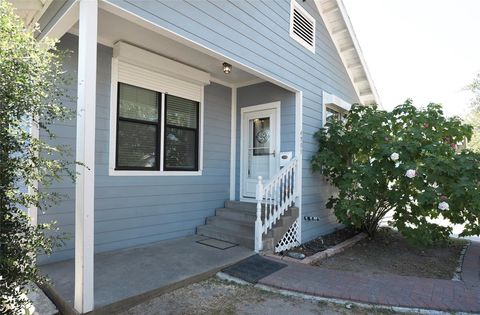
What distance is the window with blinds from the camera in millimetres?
4375

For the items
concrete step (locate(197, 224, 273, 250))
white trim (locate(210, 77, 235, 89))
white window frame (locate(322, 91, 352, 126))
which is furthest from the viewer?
white window frame (locate(322, 91, 352, 126))

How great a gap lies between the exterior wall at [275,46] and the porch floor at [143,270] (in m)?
2.12

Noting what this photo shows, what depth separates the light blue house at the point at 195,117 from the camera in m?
3.10

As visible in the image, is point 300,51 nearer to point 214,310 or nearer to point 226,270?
point 226,270

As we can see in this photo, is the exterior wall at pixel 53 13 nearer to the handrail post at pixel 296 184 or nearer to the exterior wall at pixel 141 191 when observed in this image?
the exterior wall at pixel 141 191

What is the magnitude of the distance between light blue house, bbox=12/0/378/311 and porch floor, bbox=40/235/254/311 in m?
0.26

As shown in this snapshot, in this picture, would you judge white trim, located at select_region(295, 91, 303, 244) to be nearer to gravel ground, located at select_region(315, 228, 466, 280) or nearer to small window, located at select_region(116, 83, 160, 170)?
gravel ground, located at select_region(315, 228, 466, 280)

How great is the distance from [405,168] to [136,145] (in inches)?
169

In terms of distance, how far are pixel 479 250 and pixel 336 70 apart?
4.60m

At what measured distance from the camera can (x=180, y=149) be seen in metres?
5.13

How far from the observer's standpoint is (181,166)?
16.8 feet

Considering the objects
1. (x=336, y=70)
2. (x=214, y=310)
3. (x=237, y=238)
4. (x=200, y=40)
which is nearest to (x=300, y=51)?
(x=336, y=70)

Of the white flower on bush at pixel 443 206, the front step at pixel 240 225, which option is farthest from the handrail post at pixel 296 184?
the white flower on bush at pixel 443 206

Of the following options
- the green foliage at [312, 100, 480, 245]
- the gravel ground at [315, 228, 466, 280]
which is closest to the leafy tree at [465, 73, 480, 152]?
the gravel ground at [315, 228, 466, 280]
